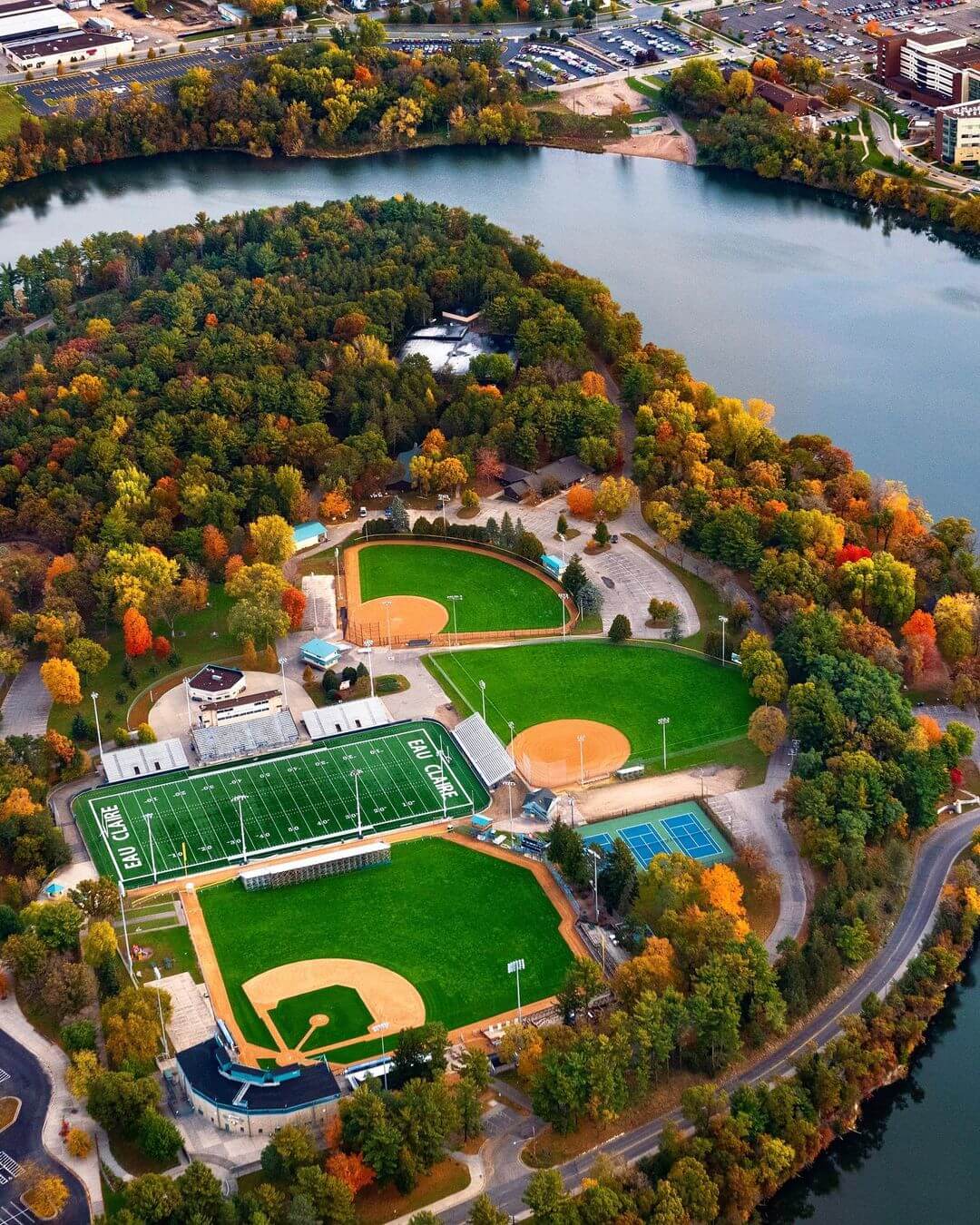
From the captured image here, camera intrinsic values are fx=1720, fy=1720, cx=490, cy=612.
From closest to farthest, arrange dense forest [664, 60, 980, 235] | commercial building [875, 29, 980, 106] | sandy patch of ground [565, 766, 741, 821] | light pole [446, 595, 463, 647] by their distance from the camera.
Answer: sandy patch of ground [565, 766, 741, 821]
light pole [446, 595, 463, 647]
dense forest [664, 60, 980, 235]
commercial building [875, 29, 980, 106]

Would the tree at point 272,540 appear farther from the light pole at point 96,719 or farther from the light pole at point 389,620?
the light pole at point 96,719

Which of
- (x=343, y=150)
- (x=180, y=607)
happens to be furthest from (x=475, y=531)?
(x=343, y=150)

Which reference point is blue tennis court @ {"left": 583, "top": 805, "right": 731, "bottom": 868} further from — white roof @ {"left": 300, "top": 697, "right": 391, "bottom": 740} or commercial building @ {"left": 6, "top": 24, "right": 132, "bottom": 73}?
commercial building @ {"left": 6, "top": 24, "right": 132, "bottom": 73}

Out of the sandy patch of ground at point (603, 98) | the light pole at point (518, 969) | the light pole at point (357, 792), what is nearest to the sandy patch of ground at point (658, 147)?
the sandy patch of ground at point (603, 98)

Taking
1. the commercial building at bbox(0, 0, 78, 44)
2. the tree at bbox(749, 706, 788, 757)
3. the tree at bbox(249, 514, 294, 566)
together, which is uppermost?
the commercial building at bbox(0, 0, 78, 44)

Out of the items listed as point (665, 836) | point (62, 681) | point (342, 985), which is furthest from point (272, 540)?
point (342, 985)

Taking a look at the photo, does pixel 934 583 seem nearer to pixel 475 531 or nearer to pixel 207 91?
pixel 475 531

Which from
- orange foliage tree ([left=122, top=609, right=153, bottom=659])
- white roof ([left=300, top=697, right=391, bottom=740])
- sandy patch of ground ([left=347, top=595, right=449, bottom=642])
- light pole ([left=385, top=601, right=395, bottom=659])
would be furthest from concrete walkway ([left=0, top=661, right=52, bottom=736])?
light pole ([left=385, top=601, right=395, bottom=659])
